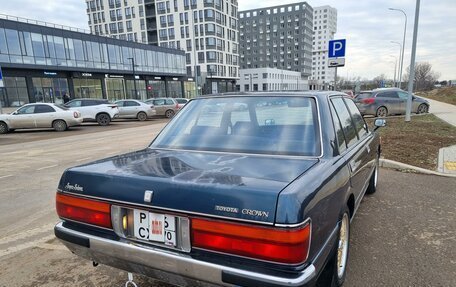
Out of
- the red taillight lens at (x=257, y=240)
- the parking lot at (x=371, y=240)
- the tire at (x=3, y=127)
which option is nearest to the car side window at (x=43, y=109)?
the tire at (x=3, y=127)

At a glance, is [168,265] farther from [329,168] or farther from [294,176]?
[329,168]

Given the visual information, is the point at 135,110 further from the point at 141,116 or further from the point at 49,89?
the point at 49,89

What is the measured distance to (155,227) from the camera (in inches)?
79.4

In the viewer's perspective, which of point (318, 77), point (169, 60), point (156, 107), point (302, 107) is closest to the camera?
point (302, 107)

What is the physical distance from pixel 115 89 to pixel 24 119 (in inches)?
1271

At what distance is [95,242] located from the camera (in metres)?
2.21

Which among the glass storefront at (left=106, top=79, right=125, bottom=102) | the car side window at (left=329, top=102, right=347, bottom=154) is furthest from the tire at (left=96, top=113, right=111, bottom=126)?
the glass storefront at (left=106, top=79, right=125, bottom=102)

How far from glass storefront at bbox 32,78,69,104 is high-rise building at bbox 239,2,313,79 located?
97640 millimetres

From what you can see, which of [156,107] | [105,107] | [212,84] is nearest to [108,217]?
[105,107]

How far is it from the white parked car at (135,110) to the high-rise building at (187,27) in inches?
1779

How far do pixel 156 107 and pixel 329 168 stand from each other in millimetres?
22960

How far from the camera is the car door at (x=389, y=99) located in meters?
17.9

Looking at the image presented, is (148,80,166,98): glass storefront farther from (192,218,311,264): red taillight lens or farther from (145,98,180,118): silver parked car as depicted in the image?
(192,218,311,264): red taillight lens

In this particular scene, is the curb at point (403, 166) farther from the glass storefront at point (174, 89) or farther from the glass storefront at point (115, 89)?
the glass storefront at point (174, 89)
